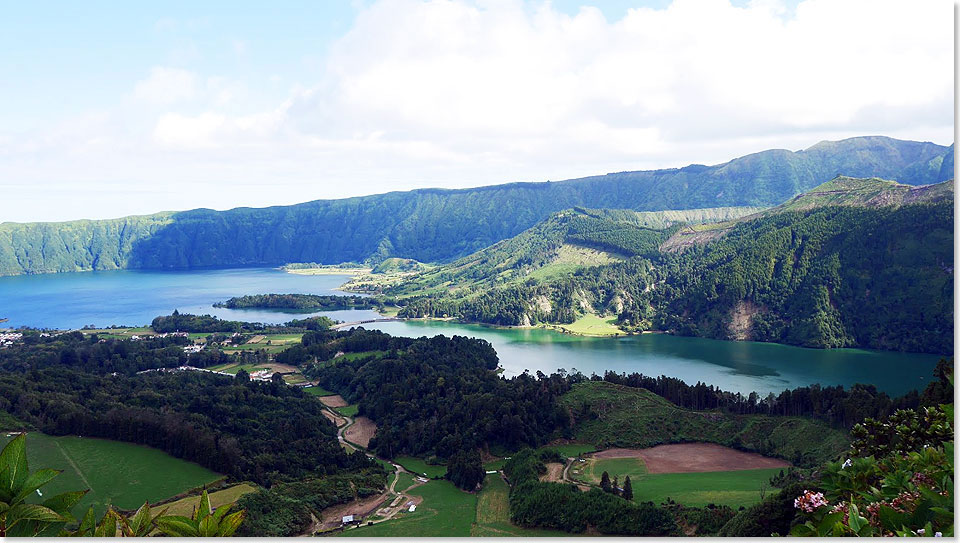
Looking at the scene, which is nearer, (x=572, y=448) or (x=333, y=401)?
(x=572, y=448)

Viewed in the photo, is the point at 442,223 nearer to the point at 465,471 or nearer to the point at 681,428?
the point at 681,428

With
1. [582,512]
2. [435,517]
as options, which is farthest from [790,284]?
[435,517]

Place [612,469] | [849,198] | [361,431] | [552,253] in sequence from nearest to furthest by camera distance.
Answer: [612,469] → [361,431] → [849,198] → [552,253]

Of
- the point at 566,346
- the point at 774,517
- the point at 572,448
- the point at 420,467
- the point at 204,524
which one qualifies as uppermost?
the point at 204,524

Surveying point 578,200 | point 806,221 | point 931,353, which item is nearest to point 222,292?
point 806,221

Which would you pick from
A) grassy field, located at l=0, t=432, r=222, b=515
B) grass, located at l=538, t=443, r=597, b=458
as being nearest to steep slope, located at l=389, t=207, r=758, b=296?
grass, located at l=538, t=443, r=597, b=458

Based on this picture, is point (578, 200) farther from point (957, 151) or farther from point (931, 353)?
point (957, 151)
